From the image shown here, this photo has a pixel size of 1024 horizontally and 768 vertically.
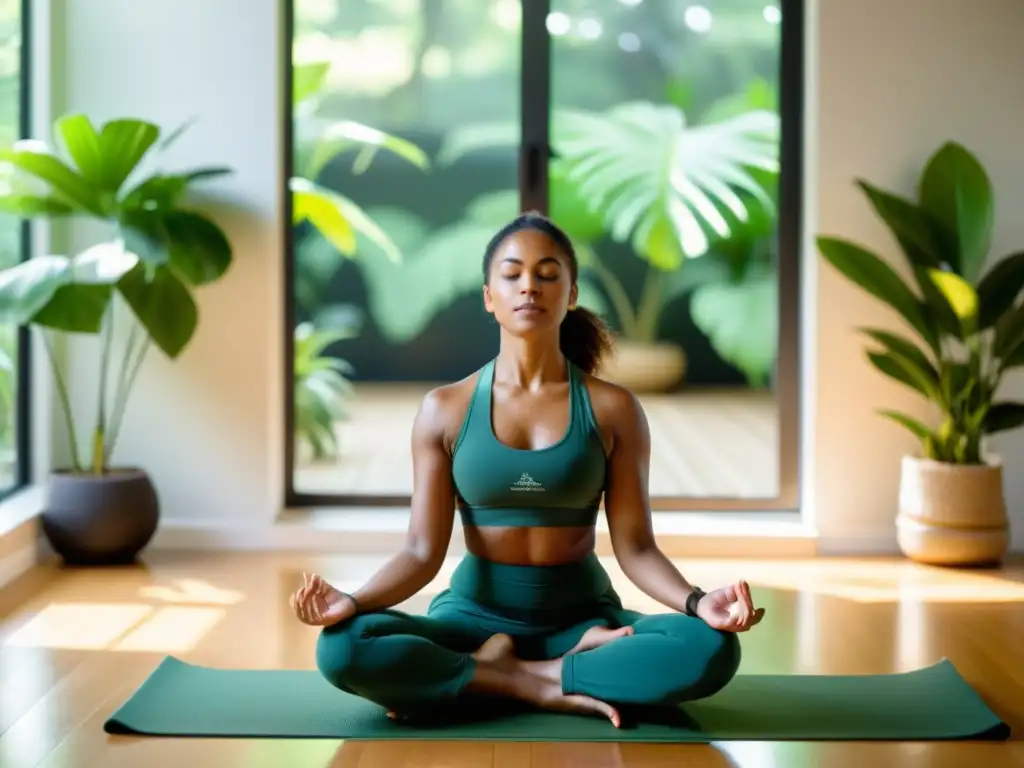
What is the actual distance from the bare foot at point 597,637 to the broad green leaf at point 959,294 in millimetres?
1845

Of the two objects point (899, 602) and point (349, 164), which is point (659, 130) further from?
point (899, 602)

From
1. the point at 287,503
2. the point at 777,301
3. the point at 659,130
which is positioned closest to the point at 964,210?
the point at 777,301

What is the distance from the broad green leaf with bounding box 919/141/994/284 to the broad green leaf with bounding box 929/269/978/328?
114mm

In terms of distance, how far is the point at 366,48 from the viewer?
4.71 metres

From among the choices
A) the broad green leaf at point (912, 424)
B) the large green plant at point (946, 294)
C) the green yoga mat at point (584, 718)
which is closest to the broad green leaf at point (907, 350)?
the large green plant at point (946, 294)

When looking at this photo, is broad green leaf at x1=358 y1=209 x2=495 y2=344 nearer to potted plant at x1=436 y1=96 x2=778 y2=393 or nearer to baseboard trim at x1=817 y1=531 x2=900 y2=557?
potted plant at x1=436 y1=96 x2=778 y2=393

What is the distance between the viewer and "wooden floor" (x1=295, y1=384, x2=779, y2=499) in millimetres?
4781

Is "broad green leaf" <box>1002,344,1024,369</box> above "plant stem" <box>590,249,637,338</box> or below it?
below

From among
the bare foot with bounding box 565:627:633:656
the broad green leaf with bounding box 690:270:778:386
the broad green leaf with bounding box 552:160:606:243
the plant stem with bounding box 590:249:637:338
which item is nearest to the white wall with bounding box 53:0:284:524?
the broad green leaf with bounding box 552:160:606:243

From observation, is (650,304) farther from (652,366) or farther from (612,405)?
(612,405)

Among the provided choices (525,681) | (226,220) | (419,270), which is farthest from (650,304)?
(525,681)

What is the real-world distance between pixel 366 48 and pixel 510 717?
2670 millimetres

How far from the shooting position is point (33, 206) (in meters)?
4.11

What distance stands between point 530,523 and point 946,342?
2004 millimetres
